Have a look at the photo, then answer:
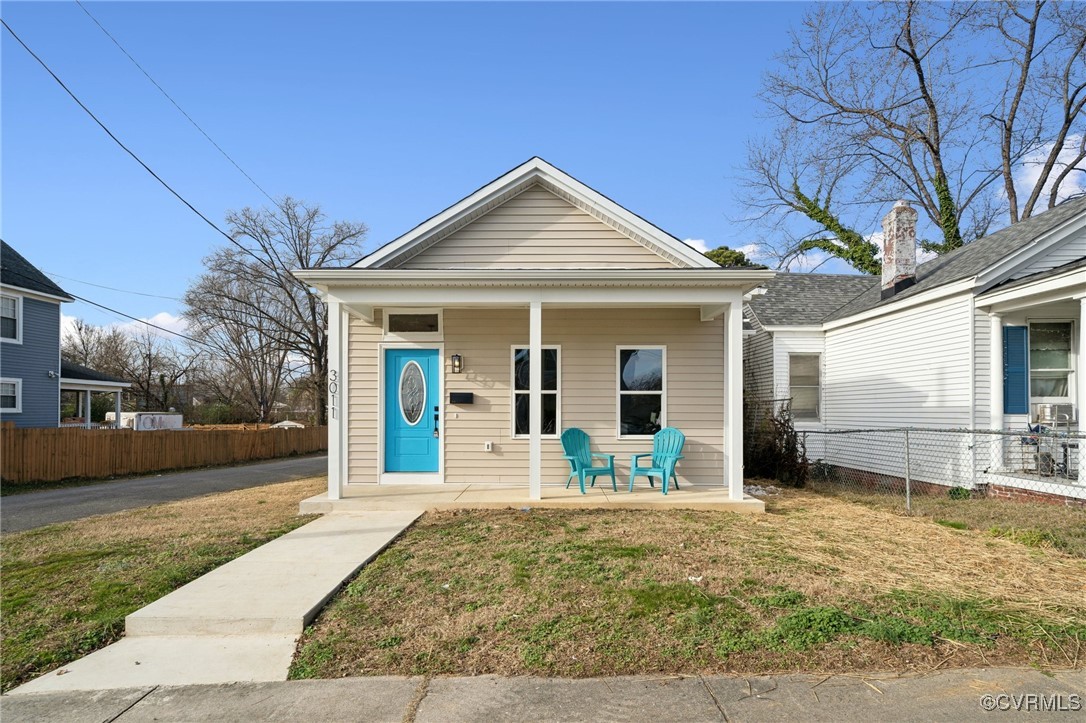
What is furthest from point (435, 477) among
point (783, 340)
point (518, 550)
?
point (783, 340)

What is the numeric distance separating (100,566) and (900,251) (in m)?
13.2

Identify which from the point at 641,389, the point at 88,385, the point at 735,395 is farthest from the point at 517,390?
the point at 88,385

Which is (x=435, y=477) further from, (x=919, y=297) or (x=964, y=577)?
(x=919, y=297)

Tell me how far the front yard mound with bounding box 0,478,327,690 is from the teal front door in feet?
5.34

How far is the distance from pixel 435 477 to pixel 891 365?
328 inches

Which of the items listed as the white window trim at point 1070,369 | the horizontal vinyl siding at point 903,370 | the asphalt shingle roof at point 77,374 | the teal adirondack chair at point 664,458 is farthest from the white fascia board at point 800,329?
the asphalt shingle roof at point 77,374

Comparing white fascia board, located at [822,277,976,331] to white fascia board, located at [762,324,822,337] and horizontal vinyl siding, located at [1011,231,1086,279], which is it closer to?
white fascia board, located at [762,324,822,337]

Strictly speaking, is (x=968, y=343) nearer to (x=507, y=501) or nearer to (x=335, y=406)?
(x=507, y=501)

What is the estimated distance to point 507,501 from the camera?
26.1 ft

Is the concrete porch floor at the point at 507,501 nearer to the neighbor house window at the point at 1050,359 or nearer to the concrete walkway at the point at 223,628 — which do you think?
the concrete walkway at the point at 223,628

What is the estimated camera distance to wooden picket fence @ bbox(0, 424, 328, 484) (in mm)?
12805

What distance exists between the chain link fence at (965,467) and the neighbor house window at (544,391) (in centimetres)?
472

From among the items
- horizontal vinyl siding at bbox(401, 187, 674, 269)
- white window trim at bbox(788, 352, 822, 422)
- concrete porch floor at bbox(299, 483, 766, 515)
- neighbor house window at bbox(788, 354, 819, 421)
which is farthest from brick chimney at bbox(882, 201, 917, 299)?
concrete porch floor at bbox(299, 483, 766, 515)

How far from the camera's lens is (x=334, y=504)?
26.0ft
